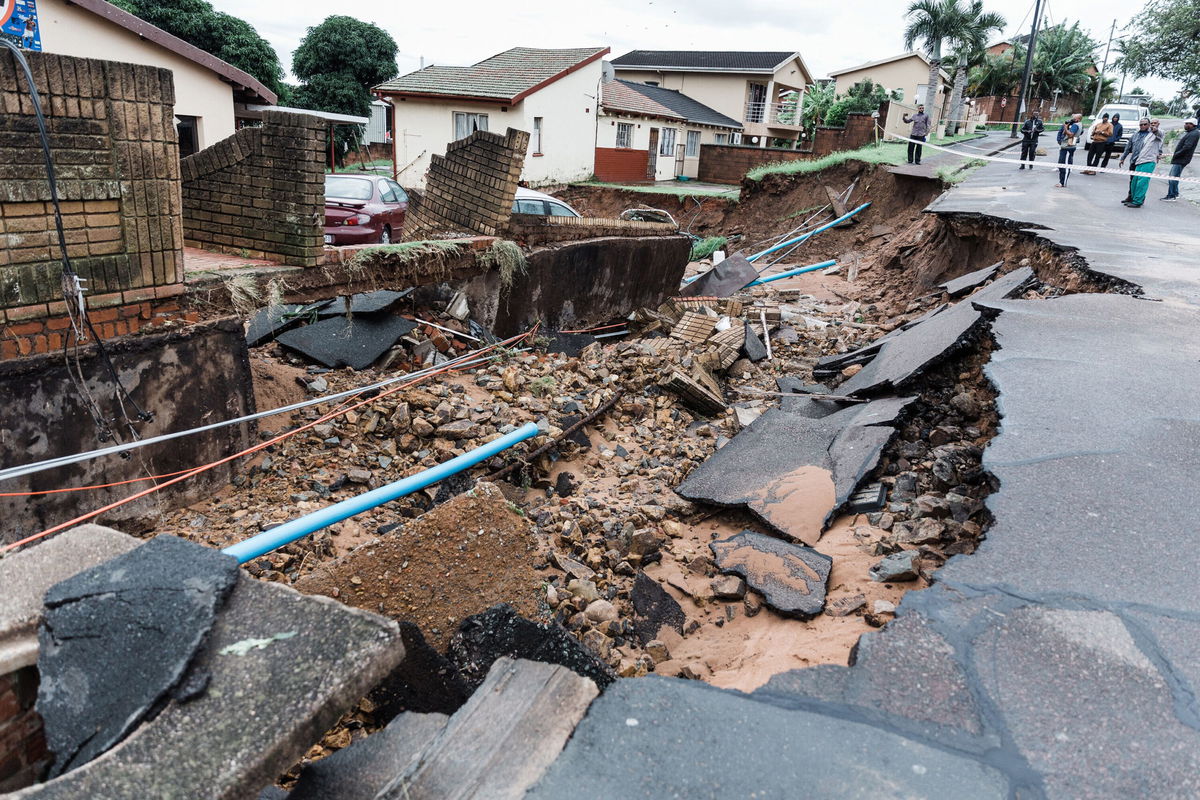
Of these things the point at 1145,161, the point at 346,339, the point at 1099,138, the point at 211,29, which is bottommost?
the point at 346,339

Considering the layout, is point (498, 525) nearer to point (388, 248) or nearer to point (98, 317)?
point (98, 317)

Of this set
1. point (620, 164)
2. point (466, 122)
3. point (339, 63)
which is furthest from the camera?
point (339, 63)

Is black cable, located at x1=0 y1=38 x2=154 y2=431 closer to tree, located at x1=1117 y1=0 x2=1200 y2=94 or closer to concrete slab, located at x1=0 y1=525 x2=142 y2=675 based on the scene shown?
concrete slab, located at x1=0 y1=525 x2=142 y2=675

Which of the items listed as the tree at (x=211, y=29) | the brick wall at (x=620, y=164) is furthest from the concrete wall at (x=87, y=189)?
the tree at (x=211, y=29)

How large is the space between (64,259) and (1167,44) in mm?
51532

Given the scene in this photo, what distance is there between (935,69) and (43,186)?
1504 inches

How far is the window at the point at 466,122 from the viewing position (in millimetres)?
25516

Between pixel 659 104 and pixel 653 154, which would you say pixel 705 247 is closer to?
pixel 653 154

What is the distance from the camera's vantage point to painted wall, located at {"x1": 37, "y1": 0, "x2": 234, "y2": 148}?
14.4m

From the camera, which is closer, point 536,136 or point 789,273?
point 789,273

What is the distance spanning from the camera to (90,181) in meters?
4.52

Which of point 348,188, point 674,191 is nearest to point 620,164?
point 674,191

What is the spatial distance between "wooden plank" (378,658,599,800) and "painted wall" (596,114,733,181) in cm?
2789

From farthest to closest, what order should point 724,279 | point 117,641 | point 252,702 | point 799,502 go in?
point 724,279 < point 799,502 < point 117,641 < point 252,702
